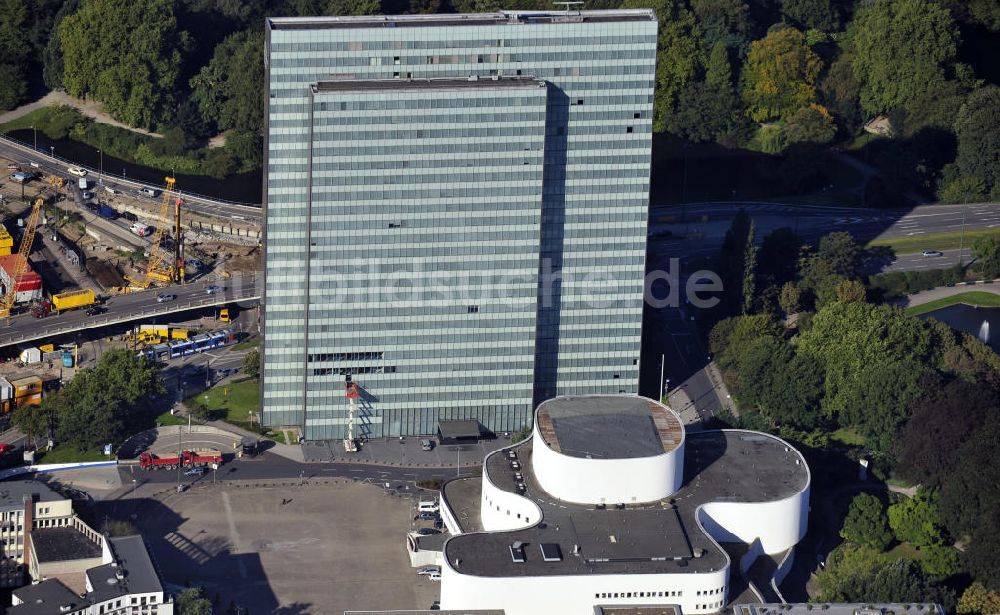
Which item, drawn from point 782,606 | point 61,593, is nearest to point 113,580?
point 61,593

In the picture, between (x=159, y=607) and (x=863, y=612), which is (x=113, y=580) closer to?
(x=159, y=607)

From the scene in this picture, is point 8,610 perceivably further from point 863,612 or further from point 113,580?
point 863,612

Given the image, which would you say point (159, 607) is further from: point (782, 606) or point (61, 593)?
point (782, 606)

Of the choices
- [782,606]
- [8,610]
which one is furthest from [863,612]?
[8,610]

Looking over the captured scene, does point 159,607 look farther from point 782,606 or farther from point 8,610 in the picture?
point 782,606

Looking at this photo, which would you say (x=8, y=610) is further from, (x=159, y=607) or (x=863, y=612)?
(x=863, y=612)
